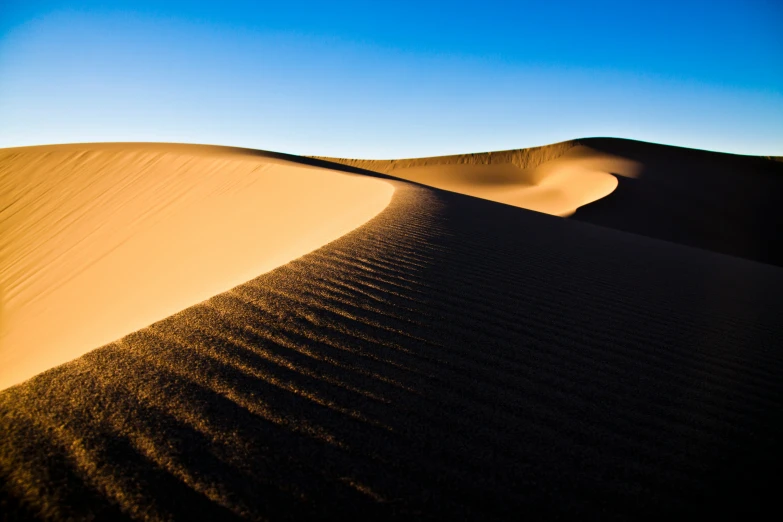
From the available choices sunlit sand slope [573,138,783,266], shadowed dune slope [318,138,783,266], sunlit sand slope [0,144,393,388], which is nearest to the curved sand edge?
shadowed dune slope [318,138,783,266]

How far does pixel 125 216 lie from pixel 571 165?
34.4 meters

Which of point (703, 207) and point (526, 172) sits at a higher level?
point (526, 172)

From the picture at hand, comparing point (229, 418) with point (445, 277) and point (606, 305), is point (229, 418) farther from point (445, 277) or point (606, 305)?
point (606, 305)

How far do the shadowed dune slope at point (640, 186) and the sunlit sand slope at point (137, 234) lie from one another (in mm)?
13421

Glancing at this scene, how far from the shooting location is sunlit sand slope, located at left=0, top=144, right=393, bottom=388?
437 centimetres

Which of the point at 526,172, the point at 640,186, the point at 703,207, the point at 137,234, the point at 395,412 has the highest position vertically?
the point at 526,172

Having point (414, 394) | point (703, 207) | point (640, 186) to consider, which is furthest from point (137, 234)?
point (703, 207)

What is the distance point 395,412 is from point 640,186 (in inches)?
1008

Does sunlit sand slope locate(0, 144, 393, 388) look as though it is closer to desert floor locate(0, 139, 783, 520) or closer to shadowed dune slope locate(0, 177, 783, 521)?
desert floor locate(0, 139, 783, 520)

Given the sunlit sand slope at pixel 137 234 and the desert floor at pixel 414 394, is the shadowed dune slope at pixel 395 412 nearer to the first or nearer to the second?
the desert floor at pixel 414 394

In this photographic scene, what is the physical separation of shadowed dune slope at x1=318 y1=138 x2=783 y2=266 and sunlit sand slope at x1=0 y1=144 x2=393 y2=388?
44.0 feet

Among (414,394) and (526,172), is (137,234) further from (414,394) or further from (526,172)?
(526,172)

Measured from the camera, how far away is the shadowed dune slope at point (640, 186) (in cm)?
1870

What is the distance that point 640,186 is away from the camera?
23250mm
